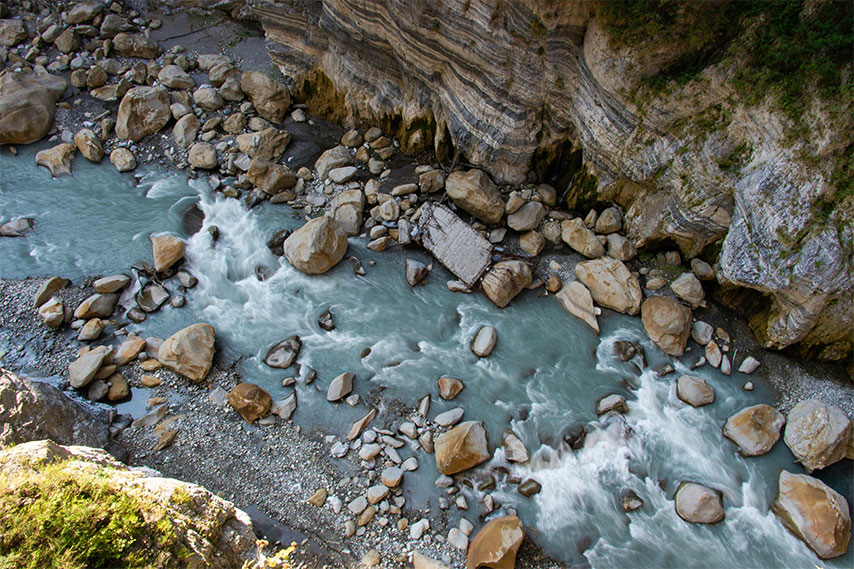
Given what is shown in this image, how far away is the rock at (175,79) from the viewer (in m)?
10.6

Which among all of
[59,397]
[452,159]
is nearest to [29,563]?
[59,397]

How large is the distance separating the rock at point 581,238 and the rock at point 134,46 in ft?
32.1

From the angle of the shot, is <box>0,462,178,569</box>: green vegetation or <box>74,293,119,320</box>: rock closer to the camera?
<box>0,462,178,569</box>: green vegetation

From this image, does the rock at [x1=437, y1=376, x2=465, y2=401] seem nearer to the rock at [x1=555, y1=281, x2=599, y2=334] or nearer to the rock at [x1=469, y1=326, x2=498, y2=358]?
the rock at [x1=469, y1=326, x2=498, y2=358]

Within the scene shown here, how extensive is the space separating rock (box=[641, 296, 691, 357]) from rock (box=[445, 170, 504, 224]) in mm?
Answer: 2803

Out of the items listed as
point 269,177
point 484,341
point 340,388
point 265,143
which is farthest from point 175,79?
point 484,341

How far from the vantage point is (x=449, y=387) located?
706cm

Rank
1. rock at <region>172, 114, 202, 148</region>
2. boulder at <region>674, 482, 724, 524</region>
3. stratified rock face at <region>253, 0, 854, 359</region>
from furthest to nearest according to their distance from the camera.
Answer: rock at <region>172, 114, 202, 148</region> → stratified rock face at <region>253, 0, 854, 359</region> → boulder at <region>674, 482, 724, 524</region>

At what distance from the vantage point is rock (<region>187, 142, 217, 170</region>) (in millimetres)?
9570

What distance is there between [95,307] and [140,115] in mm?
4392

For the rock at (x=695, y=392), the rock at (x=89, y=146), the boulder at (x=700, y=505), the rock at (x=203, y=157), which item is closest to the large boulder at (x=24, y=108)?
the rock at (x=89, y=146)

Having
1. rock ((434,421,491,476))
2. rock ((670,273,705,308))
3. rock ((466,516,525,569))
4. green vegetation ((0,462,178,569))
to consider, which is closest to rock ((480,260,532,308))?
rock ((434,421,491,476))

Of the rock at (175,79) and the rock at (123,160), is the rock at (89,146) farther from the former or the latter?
the rock at (175,79)

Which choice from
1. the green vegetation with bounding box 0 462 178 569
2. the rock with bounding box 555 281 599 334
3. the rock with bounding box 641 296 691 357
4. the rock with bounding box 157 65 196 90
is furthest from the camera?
the rock with bounding box 157 65 196 90
